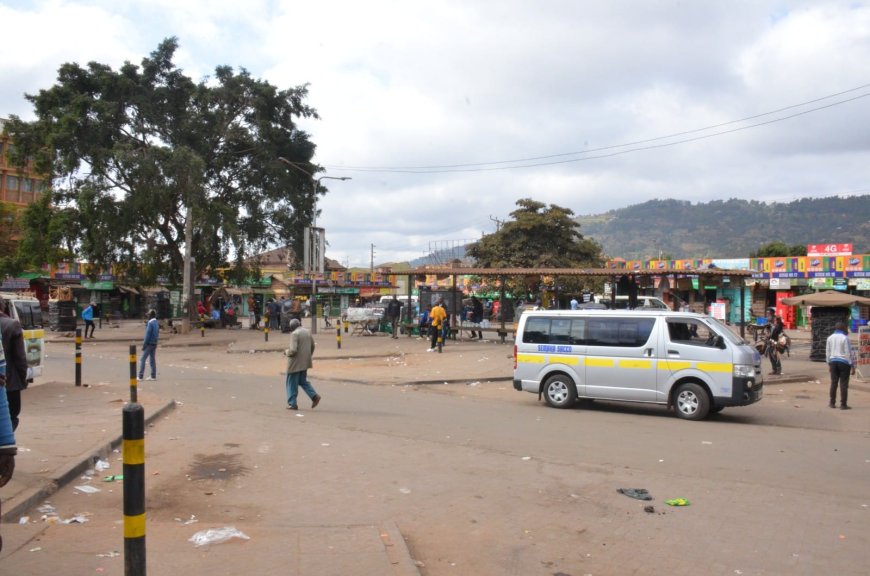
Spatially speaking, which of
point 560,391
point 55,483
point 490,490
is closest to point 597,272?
point 560,391

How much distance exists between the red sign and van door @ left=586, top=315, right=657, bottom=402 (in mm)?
41969

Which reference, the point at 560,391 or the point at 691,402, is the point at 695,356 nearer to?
the point at 691,402

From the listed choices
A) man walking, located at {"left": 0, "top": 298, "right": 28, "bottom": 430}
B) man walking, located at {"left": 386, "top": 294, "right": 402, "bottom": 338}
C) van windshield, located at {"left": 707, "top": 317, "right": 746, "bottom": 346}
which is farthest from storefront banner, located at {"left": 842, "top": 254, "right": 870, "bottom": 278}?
man walking, located at {"left": 0, "top": 298, "right": 28, "bottom": 430}

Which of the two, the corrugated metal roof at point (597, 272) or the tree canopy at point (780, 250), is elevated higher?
the tree canopy at point (780, 250)

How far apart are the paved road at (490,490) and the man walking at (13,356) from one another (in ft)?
3.62

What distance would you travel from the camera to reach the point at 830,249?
51625 millimetres

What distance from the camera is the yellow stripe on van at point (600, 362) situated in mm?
13477

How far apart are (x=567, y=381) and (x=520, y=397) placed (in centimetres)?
227

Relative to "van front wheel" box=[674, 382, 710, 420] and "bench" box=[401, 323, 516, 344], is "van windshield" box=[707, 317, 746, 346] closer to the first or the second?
"van front wheel" box=[674, 382, 710, 420]

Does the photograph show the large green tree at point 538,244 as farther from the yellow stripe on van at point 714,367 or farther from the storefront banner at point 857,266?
the yellow stripe on van at point 714,367

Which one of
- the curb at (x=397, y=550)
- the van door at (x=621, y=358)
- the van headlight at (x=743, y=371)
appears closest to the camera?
the curb at (x=397, y=550)

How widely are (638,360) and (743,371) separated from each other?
181 centimetres

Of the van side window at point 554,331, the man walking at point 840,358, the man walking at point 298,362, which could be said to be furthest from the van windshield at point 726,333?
the man walking at point 298,362

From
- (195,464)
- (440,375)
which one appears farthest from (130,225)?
(195,464)
